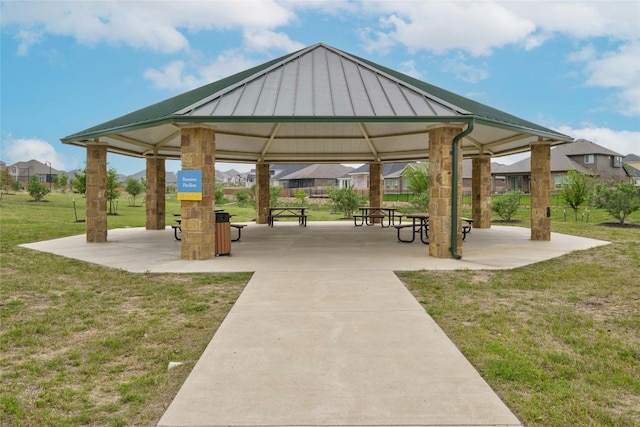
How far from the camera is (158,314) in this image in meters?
5.62

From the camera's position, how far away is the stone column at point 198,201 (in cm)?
968

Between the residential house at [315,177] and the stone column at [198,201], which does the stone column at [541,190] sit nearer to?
the stone column at [198,201]

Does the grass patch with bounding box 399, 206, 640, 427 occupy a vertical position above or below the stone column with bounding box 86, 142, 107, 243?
below

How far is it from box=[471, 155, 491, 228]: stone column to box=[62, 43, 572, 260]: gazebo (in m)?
0.72

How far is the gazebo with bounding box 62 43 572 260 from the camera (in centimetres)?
925

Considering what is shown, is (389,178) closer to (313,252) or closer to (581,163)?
(581,163)

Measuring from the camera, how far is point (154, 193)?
17812 mm

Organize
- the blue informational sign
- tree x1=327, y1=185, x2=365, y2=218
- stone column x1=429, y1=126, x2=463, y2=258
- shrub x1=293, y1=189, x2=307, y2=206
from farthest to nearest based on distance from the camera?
shrub x1=293, y1=189, x2=307, y2=206
tree x1=327, y1=185, x2=365, y2=218
stone column x1=429, y1=126, x2=463, y2=258
the blue informational sign

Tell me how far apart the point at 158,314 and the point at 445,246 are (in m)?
6.68

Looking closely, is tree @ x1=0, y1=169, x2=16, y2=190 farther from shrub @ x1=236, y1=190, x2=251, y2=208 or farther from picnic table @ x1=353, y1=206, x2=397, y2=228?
picnic table @ x1=353, y1=206, x2=397, y2=228

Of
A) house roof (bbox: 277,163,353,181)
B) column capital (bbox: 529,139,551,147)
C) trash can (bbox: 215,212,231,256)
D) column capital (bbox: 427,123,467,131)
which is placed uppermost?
house roof (bbox: 277,163,353,181)

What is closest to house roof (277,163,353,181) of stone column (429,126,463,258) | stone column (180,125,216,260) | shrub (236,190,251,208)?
shrub (236,190,251,208)

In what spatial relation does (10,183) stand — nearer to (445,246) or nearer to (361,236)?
(361,236)

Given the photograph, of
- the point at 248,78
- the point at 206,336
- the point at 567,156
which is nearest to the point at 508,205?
the point at 248,78
